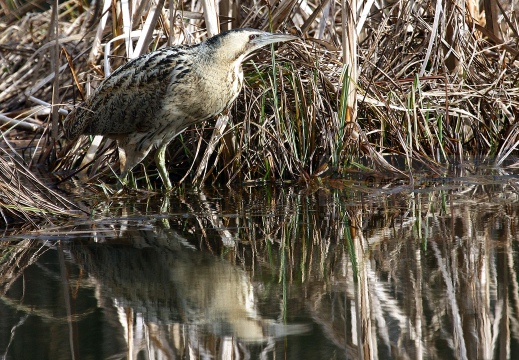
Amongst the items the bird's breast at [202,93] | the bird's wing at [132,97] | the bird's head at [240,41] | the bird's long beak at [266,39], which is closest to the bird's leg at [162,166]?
the bird's wing at [132,97]

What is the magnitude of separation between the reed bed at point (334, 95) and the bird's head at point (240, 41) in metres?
0.11

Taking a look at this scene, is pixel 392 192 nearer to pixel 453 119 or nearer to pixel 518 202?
pixel 518 202

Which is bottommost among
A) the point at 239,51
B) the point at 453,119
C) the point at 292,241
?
the point at 292,241

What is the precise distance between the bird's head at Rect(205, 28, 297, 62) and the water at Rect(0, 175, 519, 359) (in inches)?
32.1

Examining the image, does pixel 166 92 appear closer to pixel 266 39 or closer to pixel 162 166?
pixel 162 166

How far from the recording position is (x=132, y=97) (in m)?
4.58

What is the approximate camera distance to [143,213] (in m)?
3.95

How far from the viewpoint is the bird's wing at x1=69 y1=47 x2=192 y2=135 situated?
14.6ft

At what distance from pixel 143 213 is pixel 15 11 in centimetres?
150

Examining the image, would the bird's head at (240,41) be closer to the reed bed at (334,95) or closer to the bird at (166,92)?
the bird at (166,92)

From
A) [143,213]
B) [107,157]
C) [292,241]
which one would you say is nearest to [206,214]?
[143,213]

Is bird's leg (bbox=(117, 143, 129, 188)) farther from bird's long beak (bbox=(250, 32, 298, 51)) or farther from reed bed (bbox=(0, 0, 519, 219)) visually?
bird's long beak (bbox=(250, 32, 298, 51))

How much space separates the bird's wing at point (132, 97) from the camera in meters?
4.45

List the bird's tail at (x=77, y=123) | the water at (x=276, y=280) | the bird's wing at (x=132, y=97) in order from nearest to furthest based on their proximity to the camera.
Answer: the water at (x=276, y=280) → the bird's wing at (x=132, y=97) → the bird's tail at (x=77, y=123)
